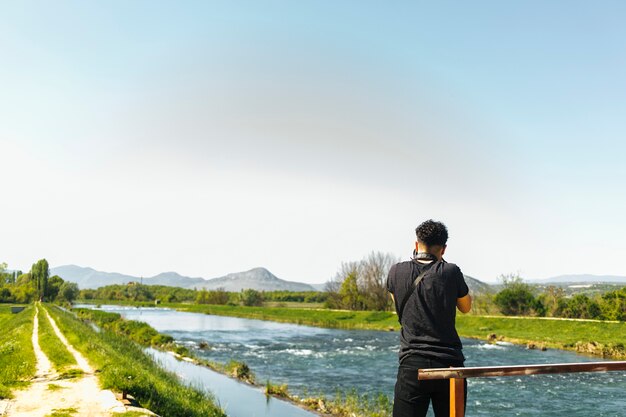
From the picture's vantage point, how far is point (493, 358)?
2977cm

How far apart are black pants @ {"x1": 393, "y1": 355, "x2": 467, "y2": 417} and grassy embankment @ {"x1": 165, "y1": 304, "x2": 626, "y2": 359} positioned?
3244cm

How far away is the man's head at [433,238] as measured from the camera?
4301mm

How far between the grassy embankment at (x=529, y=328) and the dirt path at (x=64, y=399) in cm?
3108

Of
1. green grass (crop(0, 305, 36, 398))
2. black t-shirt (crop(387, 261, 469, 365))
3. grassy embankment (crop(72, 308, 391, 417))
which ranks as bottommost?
grassy embankment (crop(72, 308, 391, 417))

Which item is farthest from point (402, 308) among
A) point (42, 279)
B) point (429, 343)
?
point (42, 279)

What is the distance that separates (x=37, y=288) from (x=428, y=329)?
12061 centimetres

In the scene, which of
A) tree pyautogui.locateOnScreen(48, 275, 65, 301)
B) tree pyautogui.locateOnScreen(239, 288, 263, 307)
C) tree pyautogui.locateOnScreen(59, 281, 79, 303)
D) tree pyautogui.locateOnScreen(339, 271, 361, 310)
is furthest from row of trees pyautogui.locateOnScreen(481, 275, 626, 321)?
tree pyautogui.locateOnScreen(59, 281, 79, 303)

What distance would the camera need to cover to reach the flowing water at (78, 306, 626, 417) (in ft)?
58.0

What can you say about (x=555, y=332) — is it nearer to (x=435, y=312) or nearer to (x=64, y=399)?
(x=64, y=399)

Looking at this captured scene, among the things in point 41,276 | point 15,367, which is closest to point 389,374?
point 15,367

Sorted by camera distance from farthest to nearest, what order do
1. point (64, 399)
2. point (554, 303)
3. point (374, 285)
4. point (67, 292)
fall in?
point (67, 292) → point (374, 285) → point (554, 303) → point (64, 399)

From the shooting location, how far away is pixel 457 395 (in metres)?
3.82

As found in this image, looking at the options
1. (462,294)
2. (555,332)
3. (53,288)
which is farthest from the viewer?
(53,288)

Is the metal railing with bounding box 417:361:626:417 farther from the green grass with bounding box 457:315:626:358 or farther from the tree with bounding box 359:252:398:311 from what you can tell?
the tree with bounding box 359:252:398:311
